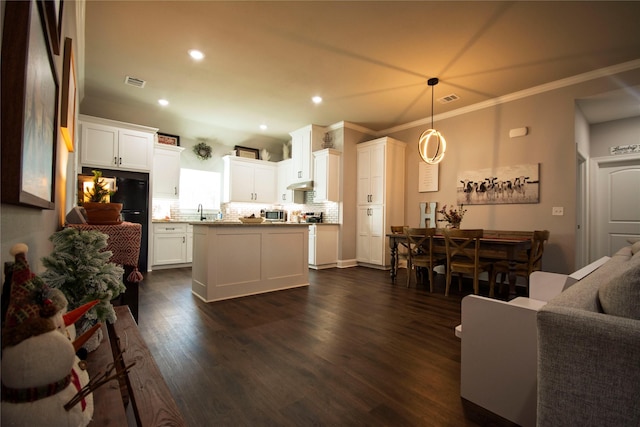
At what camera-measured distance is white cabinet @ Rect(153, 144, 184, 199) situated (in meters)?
5.50

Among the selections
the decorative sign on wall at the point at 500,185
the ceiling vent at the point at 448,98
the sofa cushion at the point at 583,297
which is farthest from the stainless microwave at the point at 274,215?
the sofa cushion at the point at 583,297

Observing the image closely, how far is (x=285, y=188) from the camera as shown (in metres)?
6.93

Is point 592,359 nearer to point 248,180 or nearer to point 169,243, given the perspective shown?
point 169,243

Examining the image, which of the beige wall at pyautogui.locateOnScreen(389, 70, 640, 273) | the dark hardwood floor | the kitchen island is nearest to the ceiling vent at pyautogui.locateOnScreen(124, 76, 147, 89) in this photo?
the kitchen island

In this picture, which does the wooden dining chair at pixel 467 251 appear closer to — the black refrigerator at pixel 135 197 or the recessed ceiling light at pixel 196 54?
the recessed ceiling light at pixel 196 54

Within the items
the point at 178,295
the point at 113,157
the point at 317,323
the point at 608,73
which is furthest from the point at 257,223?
the point at 608,73

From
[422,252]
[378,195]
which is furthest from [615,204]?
[378,195]

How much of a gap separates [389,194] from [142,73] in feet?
14.8

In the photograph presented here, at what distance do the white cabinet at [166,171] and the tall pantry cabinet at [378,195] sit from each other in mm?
3720

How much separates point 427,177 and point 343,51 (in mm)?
3061

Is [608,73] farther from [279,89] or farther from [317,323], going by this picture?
[317,323]

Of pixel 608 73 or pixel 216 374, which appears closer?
pixel 216 374

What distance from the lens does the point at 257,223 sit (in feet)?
12.1

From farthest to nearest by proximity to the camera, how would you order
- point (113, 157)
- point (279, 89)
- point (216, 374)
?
point (113, 157) → point (279, 89) → point (216, 374)
